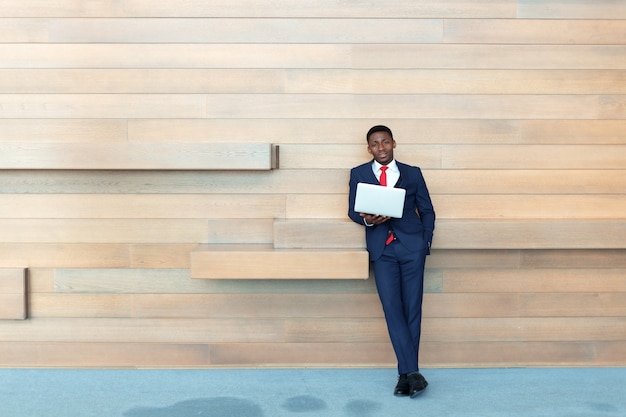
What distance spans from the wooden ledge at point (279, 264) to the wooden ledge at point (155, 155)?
37cm

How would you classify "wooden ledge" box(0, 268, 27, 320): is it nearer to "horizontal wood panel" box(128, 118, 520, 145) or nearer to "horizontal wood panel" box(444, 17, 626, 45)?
"horizontal wood panel" box(128, 118, 520, 145)

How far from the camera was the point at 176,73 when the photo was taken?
286 centimetres

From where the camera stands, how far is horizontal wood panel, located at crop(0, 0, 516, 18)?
2.84m

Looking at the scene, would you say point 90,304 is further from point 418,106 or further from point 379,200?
point 418,106

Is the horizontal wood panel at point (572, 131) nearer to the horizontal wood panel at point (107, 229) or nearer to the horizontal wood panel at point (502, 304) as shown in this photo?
the horizontal wood panel at point (502, 304)

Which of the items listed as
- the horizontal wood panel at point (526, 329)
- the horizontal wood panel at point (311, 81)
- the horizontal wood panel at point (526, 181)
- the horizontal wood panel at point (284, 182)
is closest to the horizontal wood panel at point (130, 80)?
the horizontal wood panel at point (311, 81)

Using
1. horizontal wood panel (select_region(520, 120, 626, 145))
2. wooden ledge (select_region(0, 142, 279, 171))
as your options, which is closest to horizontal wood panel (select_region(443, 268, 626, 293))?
horizontal wood panel (select_region(520, 120, 626, 145))

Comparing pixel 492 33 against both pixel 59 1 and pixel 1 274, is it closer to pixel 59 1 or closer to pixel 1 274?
pixel 59 1

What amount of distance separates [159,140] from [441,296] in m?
1.43

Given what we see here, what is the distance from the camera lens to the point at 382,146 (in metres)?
2.70

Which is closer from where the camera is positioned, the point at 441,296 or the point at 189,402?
the point at 189,402

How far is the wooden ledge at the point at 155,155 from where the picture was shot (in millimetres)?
2750

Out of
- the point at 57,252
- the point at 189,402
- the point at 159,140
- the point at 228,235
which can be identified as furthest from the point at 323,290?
the point at 57,252

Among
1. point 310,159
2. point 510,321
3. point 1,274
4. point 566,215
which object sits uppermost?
point 310,159
